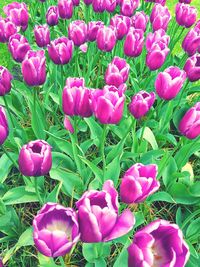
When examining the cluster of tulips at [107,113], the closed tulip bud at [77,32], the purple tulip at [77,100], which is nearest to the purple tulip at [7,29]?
the cluster of tulips at [107,113]

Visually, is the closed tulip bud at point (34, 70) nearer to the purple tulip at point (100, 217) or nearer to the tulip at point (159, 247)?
the purple tulip at point (100, 217)

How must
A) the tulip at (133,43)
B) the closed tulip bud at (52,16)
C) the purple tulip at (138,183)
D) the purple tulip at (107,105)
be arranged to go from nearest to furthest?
the purple tulip at (138,183)
the purple tulip at (107,105)
the tulip at (133,43)
the closed tulip bud at (52,16)

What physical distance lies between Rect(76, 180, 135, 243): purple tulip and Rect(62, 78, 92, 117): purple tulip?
0.58 m

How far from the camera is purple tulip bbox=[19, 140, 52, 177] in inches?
56.6

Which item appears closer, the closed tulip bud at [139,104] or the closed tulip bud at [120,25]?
the closed tulip bud at [139,104]

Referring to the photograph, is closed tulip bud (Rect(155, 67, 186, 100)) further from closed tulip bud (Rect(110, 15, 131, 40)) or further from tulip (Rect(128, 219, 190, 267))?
tulip (Rect(128, 219, 190, 267))

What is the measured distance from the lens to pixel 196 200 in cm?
206

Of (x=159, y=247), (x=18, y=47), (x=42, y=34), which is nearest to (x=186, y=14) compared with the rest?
(x=42, y=34)

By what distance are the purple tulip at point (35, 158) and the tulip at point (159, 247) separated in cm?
50

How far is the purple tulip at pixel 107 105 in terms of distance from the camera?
158 centimetres

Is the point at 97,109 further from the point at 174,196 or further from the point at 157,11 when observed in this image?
the point at 157,11

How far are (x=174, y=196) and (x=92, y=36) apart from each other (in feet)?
3.59

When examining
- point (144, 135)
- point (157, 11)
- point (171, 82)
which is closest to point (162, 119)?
point (144, 135)

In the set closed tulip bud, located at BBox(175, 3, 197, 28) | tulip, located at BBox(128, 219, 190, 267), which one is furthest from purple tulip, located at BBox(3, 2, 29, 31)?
tulip, located at BBox(128, 219, 190, 267)
